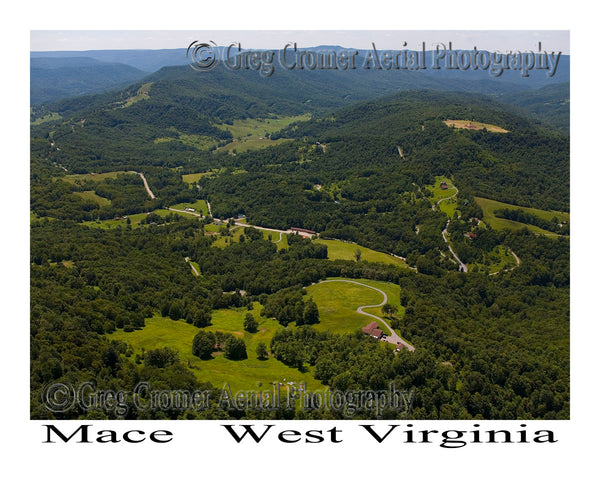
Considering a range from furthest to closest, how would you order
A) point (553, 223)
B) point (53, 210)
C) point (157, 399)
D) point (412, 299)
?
point (53, 210) < point (553, 223) < point (412, 299) < point (157, 399)

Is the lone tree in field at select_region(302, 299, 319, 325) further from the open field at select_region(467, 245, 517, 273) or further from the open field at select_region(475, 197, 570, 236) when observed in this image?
the open field at select_region(475, 197, 570, 236)

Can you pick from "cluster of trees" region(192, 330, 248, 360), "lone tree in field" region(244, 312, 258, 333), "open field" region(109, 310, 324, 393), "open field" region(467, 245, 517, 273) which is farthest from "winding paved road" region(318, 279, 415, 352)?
"open field" region(467, 245, 517, 273)

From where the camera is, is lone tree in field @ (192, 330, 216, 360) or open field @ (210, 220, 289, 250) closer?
lone tree in field @ (192, 330, 216, 360)

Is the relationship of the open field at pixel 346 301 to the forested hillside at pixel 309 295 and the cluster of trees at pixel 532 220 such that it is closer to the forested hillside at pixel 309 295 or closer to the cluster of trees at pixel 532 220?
the forested hillside at pixel 309 295

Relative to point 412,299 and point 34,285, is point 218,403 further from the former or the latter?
point 412,299

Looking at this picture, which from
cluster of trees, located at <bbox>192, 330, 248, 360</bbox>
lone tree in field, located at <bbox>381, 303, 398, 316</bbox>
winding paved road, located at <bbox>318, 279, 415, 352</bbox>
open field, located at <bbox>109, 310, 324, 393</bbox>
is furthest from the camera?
lone tree in field, located at <bbox>381, 303, 398, 316</bbox>
